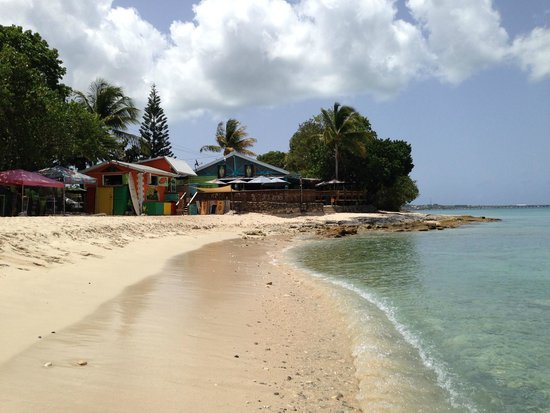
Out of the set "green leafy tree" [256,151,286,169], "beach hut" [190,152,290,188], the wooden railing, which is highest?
"green leafy tree" [256,151,286,169]

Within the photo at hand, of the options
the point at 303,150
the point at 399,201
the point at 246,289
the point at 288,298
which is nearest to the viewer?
the point at 288,298

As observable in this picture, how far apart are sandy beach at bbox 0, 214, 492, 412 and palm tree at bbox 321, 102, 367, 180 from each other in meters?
31.4

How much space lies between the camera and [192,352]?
4312 mm

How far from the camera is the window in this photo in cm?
2742

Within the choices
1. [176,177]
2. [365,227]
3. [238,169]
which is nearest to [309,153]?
[238,169]

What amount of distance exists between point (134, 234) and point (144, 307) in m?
10.8

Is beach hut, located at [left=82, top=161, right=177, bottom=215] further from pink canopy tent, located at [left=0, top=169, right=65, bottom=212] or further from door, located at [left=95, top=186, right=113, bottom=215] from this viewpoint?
pink canopy tent, located at [left=0, top=169, right=65, bottom=212]

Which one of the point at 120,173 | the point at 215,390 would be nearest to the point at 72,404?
the point at 215,390

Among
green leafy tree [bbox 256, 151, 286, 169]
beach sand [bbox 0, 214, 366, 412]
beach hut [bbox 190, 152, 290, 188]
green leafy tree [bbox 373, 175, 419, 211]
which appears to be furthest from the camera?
green leafy tree [bbox 256, 151, 286, 169]

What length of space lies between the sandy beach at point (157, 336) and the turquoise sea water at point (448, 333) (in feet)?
1.30

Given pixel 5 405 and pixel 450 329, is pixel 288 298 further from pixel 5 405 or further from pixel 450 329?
pixel 5 405

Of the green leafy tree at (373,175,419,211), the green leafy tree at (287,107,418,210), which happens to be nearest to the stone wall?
the green leafy tree at (287,107,418,210)

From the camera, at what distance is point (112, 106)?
122 ft

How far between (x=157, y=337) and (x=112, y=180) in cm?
2499
